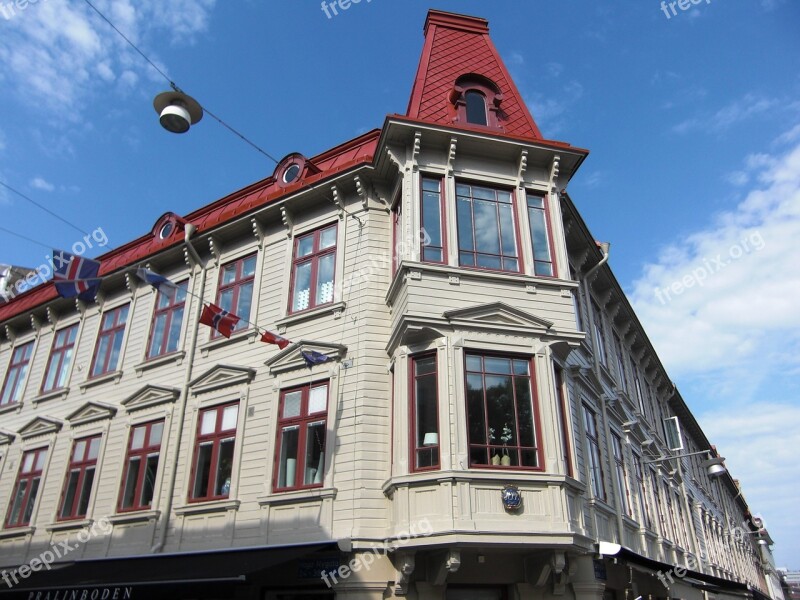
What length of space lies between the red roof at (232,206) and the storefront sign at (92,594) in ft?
29.1

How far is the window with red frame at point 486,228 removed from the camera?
1259 centimetres

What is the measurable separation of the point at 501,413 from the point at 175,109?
25.0 ft

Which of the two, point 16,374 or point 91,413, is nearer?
point 91,413

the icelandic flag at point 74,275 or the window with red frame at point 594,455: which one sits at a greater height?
the icelandic flag at point 74,275

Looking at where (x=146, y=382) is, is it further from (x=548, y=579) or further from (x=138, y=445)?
(x=548, y=579)

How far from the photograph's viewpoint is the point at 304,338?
13.6 m

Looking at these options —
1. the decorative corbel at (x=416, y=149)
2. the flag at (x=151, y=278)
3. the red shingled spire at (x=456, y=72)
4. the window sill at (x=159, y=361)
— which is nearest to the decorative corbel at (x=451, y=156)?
the decorative corbel at (x=416, y=149)

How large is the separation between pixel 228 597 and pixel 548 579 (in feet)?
20.2

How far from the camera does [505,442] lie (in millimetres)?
10734

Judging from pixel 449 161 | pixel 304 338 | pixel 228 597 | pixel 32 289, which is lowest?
pixel 228 597

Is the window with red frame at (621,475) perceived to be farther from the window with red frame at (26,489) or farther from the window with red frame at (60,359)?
the window with red frame at (60,359)

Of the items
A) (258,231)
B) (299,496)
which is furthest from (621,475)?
(258,231)

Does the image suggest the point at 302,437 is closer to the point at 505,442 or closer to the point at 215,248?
the point at 505,442

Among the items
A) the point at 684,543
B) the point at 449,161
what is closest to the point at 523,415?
the point at 449,161
